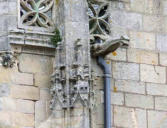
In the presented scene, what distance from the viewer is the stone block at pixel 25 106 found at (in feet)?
46.2

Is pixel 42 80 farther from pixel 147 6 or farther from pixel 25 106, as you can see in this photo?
pixel 147 6

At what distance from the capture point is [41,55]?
1448 centimetres

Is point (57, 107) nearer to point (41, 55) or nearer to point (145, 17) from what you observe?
point (41, 55)

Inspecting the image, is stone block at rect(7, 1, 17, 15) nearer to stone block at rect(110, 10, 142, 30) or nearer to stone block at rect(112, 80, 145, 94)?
stone block at rect(110, 10, 142, 30)

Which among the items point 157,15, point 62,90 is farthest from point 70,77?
point 157,15

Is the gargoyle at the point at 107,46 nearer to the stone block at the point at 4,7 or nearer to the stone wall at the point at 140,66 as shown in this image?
the stone wall at the point at 140,66

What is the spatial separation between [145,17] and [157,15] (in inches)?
8.7

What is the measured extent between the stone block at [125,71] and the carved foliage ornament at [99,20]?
0.52 metres

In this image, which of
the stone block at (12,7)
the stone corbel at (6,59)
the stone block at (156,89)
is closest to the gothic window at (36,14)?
the stone block at (12,7)

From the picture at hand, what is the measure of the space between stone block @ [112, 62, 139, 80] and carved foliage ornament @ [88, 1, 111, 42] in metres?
0.52

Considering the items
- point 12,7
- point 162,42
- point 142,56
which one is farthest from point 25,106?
point 162,42

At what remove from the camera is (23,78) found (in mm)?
14250

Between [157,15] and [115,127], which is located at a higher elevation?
[157,15]

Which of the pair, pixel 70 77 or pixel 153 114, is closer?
pixel 70 77
